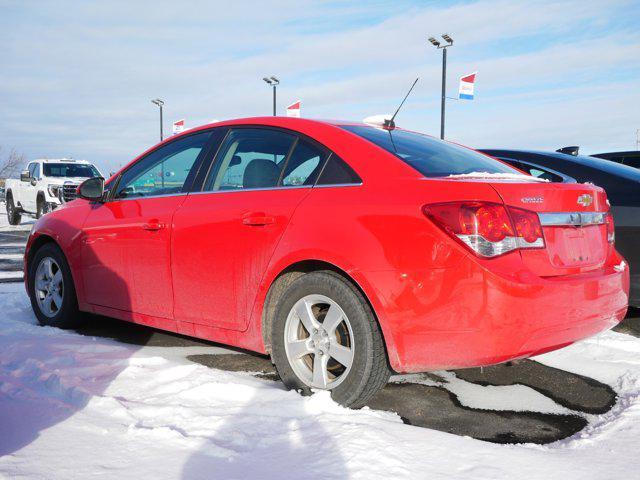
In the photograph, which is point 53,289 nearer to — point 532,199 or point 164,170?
point 164,170

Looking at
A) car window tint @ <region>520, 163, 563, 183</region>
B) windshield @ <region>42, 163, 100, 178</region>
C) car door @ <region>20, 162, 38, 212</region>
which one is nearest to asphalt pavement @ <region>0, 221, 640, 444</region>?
car window tint @ <region>520, 163, 563, 183</region>

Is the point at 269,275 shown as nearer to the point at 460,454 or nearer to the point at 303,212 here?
the point at 303,212

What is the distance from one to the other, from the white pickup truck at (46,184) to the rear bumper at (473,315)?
16.3 meters

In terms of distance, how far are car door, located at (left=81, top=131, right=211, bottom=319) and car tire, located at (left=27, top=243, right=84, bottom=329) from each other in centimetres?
28

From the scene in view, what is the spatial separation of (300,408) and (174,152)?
82.3 inches

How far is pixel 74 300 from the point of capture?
196 inches

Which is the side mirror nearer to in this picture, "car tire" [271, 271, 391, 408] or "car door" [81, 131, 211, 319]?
"car door" [81, 131, 211, 319]

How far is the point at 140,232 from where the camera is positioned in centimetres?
426

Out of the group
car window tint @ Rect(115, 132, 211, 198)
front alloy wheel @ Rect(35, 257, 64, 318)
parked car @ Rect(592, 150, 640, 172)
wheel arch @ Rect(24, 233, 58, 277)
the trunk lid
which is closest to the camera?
the trunk lid

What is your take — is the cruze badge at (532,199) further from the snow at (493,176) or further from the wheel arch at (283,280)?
the wheel arch at (283,280)

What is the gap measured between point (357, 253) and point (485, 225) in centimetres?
60

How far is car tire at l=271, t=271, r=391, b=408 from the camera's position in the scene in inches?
121

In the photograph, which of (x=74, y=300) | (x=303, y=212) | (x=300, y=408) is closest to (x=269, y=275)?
(x=303, y=212)

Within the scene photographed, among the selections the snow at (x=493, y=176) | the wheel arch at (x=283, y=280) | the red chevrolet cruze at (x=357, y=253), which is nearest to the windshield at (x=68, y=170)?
the red chevrolet cruze at (x=357, y=253)
